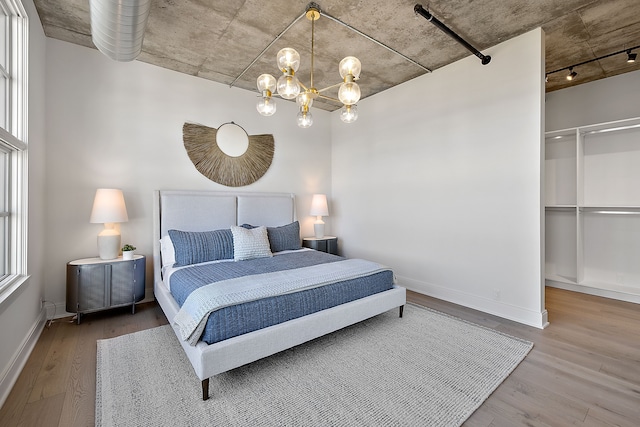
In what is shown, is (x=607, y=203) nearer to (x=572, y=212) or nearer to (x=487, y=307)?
(x=572, y=212)

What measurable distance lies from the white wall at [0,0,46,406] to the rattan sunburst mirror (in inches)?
54.5

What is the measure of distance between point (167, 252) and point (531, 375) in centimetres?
356

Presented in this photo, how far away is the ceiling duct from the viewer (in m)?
1.85

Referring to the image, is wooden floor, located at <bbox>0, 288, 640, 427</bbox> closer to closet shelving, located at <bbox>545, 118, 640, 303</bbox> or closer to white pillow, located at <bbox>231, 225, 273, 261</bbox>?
closet shelving, located at <bbox>545, 118, 640, 303</bbox>

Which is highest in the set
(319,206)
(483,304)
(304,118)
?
(304,118)

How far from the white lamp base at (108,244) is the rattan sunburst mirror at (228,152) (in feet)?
4.26

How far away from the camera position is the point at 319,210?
4602 millimetres

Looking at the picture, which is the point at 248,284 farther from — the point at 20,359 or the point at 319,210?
the point at 319,210

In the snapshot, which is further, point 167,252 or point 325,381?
point 167,252

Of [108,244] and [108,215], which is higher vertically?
Answer: [108,215]

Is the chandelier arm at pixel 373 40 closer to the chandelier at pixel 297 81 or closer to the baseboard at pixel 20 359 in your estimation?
the chandelier at pixel 297 81

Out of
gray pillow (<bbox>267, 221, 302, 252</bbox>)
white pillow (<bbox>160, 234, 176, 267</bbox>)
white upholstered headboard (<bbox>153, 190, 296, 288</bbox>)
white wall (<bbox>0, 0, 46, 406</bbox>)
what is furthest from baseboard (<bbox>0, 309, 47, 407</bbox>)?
gray pillow (<bbox>267, 221, 302, 252</bbox>)

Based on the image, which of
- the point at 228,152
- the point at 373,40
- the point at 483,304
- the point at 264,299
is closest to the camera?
the point at 264,299

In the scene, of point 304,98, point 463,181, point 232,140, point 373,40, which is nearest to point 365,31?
point 373,40
